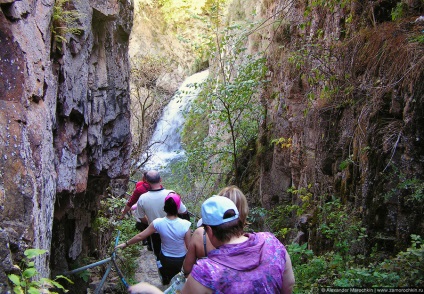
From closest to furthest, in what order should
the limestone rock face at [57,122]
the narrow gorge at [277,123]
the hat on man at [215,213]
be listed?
the hat on man at [215,213]
the limestone rock face at [57,122]
the narrow gorge at [277,123]

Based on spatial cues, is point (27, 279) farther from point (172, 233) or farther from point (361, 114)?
point (361, 114)

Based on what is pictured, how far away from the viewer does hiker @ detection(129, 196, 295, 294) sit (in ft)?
7.45

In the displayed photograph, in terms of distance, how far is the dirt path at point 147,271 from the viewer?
26.6ft

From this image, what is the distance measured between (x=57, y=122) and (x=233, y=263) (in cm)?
435

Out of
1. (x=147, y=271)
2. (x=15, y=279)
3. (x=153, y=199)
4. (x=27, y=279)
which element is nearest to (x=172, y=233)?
(x=153, y=199)

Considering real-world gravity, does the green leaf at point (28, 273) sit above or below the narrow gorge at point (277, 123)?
below

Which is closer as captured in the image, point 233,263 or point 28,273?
point 233,263

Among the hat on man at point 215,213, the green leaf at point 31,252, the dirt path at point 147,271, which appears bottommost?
the dirt path at point 147,271

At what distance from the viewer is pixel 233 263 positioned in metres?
2.34

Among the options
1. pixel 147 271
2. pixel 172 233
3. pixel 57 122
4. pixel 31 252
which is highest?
pixel 57 122

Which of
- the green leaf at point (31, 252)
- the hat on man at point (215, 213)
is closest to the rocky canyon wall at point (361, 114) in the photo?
the hat on man at point (215, 213)

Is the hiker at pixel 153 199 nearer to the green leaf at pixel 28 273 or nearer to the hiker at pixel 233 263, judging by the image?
the green leaf at pixel 28 273

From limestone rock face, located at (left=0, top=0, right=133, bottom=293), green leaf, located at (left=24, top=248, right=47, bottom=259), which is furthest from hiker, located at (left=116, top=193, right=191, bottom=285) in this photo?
green leaf, located at (left=24, top=248, right=47, bottom=259)

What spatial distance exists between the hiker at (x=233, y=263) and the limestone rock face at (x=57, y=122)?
1563mm
